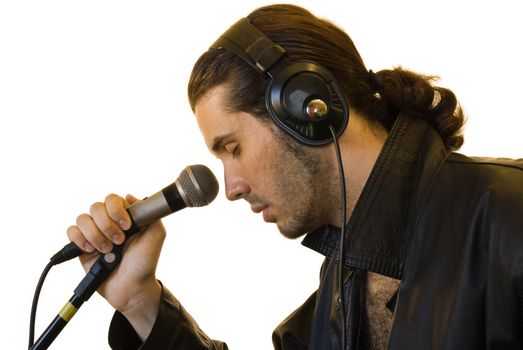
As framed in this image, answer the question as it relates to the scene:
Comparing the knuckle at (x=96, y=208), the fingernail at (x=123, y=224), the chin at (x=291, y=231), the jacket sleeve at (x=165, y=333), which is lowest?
the jacket sleeve at (x=165, y=333)

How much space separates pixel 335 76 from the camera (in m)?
1.41

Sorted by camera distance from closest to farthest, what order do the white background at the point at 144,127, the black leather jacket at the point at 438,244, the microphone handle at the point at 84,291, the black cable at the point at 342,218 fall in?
the black leather jacket at the point at 438,244 → the black cable at the point at 342,218 → the microphone handle at the point at 84,291 → the white background at the point at 144,127

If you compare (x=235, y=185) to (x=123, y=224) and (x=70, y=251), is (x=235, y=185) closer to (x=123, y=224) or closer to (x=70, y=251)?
(x=123, y=224)

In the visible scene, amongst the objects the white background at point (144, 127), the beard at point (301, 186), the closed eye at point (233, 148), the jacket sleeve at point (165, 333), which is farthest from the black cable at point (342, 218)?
the white background at point (144, 127)

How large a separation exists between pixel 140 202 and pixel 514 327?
2.48 ft

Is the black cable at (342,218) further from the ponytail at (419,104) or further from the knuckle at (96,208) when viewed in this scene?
the knuckle at (96,208)

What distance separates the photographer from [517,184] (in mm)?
1161

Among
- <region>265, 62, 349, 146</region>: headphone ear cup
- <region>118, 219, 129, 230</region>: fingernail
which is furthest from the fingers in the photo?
<region>265, 62, 349, 146</region>: headphone ear cup

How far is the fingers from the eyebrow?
223mm

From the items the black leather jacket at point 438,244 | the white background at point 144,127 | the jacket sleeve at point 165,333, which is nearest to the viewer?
the black leather jacket at point 438,244

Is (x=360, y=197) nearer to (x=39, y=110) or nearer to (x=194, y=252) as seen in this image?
(x=194, y=252)

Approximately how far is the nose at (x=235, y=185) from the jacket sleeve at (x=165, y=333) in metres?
0.33

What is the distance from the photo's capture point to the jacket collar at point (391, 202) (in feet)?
4.00

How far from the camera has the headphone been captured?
1253 mm
